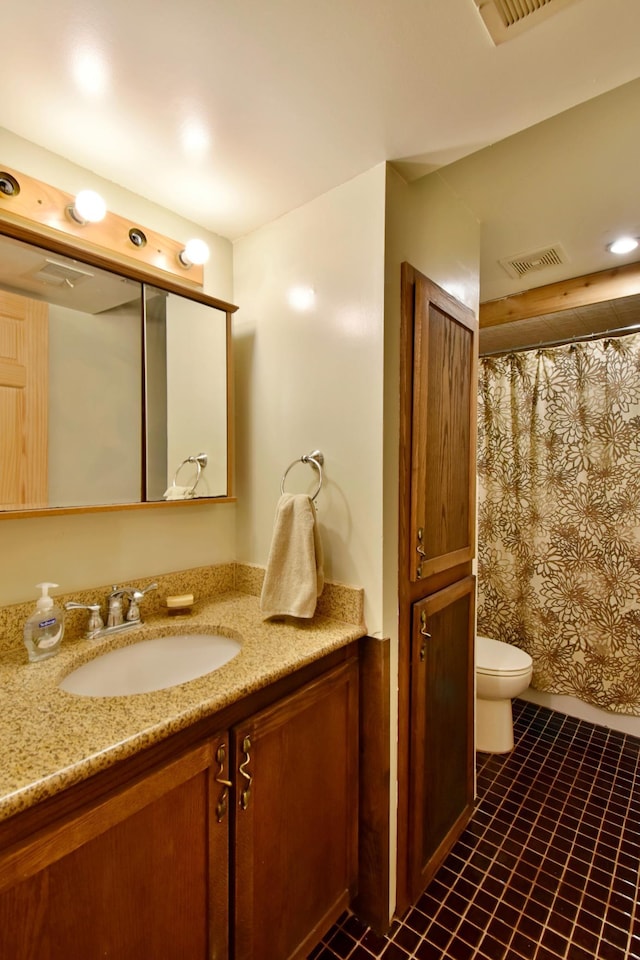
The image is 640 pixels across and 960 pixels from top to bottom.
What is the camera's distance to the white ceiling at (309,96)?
33.9 inches

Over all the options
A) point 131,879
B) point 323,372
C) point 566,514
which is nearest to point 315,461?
point 323,372

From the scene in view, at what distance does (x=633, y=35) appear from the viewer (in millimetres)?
894

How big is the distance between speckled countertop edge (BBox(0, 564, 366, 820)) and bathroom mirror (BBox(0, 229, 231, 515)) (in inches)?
15.1

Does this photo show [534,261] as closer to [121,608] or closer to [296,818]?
[121,608]

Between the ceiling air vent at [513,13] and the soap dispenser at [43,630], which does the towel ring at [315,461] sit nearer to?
the soap dispenser at [43,630]

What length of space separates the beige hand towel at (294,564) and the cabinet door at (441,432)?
0.28 meters

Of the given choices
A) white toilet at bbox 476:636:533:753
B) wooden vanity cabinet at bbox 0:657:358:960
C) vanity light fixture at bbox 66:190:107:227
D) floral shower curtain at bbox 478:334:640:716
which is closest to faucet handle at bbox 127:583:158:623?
wooden vanity cabinet at bbox 0:657:358:960

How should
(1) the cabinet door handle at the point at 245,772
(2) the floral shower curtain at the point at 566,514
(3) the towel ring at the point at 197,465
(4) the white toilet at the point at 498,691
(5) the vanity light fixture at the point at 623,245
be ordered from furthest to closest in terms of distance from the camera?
(2) the floral shower curtain at the point at 566,514 < (4) the white toilet at the point at 498,691 < (5) the vanity light fixture at the point at 623,245 < (3) the towel ring at the point at 197,465 < (1) the cabinet door handle at the point at 245,772

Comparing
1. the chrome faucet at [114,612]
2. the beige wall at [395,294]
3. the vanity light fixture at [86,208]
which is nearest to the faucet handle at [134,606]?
the chrome faucet at [114,612]

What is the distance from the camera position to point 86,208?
121 cm

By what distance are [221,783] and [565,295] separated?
2.46 meters

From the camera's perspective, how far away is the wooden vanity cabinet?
677 mm

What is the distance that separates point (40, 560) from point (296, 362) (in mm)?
940

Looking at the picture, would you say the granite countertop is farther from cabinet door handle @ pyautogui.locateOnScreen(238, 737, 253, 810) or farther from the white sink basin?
cabinet door handle @ pyautogui.locateOnScreen(238, 737, 253, 810)
